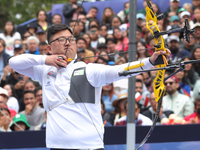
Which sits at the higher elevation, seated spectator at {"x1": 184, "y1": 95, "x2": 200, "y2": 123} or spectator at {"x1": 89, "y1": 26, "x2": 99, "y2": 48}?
spectator at {"x1": 89, "y1": 26, "x2": 99, "y2": 48}

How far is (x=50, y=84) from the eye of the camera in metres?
3.01

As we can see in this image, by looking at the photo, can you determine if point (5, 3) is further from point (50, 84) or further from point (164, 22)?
point (50, 84)

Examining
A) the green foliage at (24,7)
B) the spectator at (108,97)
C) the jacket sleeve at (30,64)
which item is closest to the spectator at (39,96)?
the spectator at (108,97)

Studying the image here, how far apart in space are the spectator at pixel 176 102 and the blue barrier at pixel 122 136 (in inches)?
52.4

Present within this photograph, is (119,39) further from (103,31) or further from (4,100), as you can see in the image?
(4,100)

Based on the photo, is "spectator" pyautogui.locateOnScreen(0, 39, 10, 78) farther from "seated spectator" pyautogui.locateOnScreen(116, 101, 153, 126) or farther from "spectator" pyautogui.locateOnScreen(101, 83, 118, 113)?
"seated spectator" pyautogui.locateOnScreen(116, 101, 153, 126)

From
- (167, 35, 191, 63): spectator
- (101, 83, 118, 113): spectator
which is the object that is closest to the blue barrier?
(101, 83, 118, 113): spectator

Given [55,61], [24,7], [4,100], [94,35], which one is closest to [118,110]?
[4,100]

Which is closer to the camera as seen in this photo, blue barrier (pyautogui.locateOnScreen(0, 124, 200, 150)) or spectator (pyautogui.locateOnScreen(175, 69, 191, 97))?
blue barrier (pyautogui.locateOnScreen(0, 124, 200, 150))

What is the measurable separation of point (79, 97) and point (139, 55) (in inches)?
179

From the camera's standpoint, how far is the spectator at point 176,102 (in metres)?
5.55

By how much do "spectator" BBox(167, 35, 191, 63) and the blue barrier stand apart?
3.08m

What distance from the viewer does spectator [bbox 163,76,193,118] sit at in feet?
18.2

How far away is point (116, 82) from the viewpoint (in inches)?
254
